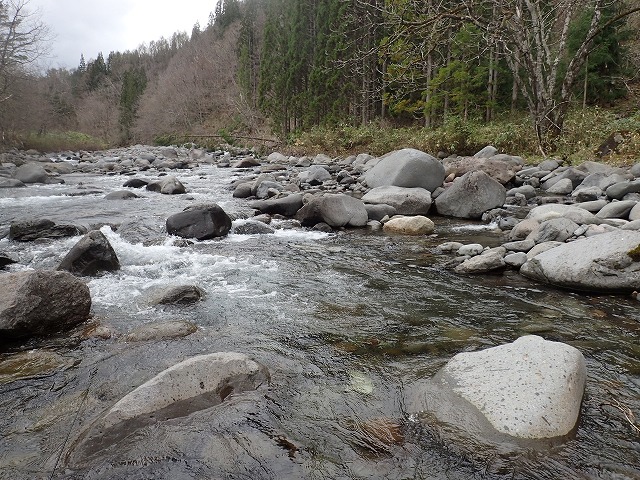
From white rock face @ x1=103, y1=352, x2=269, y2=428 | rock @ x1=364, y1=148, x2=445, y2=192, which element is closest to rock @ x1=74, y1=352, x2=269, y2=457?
white rock face @ x1=103, y1=352, x2=269, y2=428

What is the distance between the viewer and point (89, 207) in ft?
35.9

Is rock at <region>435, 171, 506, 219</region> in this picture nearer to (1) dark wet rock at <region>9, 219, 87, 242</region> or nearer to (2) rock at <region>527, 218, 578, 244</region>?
(2) rock at <region>527, 218, 578, 244</region>

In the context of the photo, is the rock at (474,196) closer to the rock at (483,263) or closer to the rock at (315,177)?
the rock at (483,263)

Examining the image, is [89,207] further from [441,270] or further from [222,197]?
[441,270]

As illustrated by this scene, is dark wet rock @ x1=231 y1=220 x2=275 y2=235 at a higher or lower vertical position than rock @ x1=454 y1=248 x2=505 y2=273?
higher

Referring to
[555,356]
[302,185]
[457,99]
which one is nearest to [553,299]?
[555,356]

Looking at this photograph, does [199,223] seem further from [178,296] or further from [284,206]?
[178,296]

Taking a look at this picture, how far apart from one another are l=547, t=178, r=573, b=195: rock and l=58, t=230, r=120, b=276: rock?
384 inches

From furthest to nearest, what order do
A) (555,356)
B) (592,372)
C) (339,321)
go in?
(339,321) < (592,372) < (555,356)

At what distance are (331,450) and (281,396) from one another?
0.64m

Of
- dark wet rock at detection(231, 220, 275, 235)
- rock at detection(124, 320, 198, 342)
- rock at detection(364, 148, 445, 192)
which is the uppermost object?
rock at detection(364, 148, 445, 192)

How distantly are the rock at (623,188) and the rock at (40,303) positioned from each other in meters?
9.42

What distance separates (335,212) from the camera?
28.3 feet

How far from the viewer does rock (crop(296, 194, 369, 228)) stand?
8633mm
